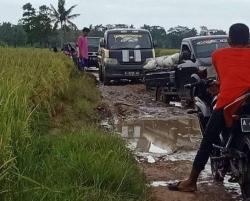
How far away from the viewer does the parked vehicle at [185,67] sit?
1191 cm

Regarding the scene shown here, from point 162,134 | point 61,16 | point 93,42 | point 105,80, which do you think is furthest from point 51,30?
point 162,134

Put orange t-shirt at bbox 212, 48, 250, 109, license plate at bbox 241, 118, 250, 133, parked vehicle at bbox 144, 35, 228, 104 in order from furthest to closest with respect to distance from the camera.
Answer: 1. parked vehicle at bbox 144, 35, 228, 104
2. orange t-shirt at bbox 212, 48, 250, 109
3. license plate at bbox 241, 118, 250, 133

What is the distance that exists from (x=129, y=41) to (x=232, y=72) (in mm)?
14468

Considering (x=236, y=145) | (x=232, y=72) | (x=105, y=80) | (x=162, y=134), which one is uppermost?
(x=232, y=72)

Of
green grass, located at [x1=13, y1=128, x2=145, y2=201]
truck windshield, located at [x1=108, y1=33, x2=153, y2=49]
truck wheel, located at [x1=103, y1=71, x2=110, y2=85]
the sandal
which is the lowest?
truck wheel, located at [x1=103, y1=71, x2=110, y2=85]

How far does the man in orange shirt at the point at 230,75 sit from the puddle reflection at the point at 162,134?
2.43 metres

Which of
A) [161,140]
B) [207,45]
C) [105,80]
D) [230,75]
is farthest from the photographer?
[105,80]

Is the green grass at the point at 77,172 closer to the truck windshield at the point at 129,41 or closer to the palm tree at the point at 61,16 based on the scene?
the truck windshield at the point at 129,41

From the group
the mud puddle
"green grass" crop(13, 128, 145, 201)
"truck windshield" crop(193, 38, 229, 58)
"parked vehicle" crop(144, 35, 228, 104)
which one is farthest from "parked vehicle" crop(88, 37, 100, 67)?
"green grass" crop(13, 128, 145, 201)

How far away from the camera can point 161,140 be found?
8609 mm

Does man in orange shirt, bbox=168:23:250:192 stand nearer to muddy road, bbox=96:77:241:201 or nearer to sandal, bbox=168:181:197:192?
sandal, bbox=168:181:197:192

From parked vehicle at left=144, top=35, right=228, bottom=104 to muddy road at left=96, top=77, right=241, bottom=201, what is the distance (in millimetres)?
437

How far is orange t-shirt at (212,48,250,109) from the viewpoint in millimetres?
5016

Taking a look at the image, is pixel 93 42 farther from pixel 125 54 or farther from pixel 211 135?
pixel 211 135
